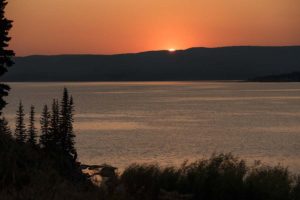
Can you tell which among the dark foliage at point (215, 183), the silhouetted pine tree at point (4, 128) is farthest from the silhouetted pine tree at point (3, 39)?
the dark foliage at point (215, 183)

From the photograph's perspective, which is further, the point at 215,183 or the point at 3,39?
the point at 3,39

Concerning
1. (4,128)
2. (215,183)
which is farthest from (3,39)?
(215,183)

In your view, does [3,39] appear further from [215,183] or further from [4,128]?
[215,183]

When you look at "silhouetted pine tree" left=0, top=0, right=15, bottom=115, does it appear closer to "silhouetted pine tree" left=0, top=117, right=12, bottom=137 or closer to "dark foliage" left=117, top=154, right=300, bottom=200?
"silhouetted pine tree" left=0, top=117, right=12, bottom=137

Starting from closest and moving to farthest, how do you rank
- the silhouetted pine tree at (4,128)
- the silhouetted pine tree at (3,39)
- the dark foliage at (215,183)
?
the dark foliage at (215,183)
the silhouetted pine tree at (4,128)
the silhouetted pine tree at (3,39)

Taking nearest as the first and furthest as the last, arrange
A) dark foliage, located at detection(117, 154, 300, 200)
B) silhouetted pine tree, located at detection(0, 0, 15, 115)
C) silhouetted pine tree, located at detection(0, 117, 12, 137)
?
dark foliage, located at detection(117, 154, 300, 200) < silhouetted pine tree, located at detection(0, 117, 12, 137) < silhouetted pine tree, located at detection(0, 0, 15, 115)

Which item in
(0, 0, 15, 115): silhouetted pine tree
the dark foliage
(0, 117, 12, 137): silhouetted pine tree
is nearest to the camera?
the dark foliage

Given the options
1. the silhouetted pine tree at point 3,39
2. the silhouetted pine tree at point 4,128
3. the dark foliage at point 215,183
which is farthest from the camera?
the silhouetted pine tree at point 3,39

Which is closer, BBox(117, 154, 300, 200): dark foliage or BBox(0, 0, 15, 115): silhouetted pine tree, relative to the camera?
BBox(117, 154, 300, 200): dark foliage

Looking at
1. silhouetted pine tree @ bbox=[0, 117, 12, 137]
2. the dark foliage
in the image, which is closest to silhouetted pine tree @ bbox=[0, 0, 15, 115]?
silhouetted pine tree @ bbox=[0, 117, 12, 137]

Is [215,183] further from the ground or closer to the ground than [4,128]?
closer to the ground

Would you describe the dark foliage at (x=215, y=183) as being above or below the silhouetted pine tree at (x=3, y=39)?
below

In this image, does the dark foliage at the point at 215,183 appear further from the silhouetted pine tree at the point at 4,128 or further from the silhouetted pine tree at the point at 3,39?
the silhouetted pine tree at the point at 3,39

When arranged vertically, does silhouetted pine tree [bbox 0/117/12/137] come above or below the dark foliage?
above
